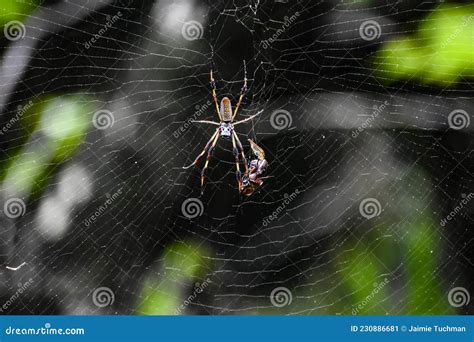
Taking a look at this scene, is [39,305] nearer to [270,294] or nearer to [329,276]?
[270,294]

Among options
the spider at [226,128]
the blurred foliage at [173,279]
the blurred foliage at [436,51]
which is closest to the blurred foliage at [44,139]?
the spider at [226,128]

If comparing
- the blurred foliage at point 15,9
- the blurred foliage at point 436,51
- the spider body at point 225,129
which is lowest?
the blurred foliage at point 15,9

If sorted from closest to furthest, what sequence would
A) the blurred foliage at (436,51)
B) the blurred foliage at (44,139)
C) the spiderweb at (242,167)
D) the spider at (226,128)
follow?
the blurred foliage at (436,51)
the blurred foliage at (44,139)
the spiderweb at (242,167)
the spider at (226,128)

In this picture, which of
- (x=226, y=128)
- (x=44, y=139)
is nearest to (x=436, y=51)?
(x=226, y=128)

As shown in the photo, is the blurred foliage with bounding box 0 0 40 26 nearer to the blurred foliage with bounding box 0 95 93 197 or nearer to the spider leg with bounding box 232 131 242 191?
the blurred foliage with bounding box 0 95 93 197

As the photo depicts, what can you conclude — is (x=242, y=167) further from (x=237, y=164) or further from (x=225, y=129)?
(x=225, y=129)

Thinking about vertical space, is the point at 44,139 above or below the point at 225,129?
below

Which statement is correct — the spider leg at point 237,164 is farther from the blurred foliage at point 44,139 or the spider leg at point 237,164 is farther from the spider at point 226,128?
the blurred foliage at point 44,139
